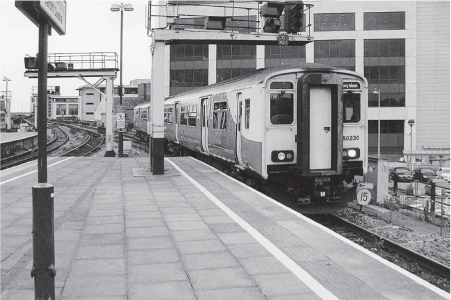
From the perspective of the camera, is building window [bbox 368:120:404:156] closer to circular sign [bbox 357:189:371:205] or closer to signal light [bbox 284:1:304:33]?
signal light [bbox 284:1:304:33]

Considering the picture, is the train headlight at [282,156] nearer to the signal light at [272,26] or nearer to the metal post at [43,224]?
the signal light at [272,26]

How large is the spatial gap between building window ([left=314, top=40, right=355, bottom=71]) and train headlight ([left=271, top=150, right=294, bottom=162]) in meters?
36.2

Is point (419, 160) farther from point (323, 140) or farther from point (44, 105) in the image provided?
point (44, 105)

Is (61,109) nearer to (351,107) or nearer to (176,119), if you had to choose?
(176,119)

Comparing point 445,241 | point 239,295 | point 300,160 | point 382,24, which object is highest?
point 382,24

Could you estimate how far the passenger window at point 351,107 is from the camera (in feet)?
37.8

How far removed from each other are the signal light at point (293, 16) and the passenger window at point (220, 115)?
109 inches

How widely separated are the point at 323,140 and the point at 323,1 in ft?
127

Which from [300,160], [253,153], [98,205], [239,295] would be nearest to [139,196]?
[98,205]

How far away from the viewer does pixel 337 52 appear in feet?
150

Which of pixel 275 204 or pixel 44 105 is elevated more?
pixel 44 105

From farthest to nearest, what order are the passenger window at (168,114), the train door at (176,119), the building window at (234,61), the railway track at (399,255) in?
Answer: the building window at (234,61) → the passenger window at (168,114) → the train door at (176,119) → the railway track at (399,255)

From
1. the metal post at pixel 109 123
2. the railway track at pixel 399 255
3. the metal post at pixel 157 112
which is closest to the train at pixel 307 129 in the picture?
the railway track at pixel 399 255

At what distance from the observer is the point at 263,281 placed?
16.7 feet
